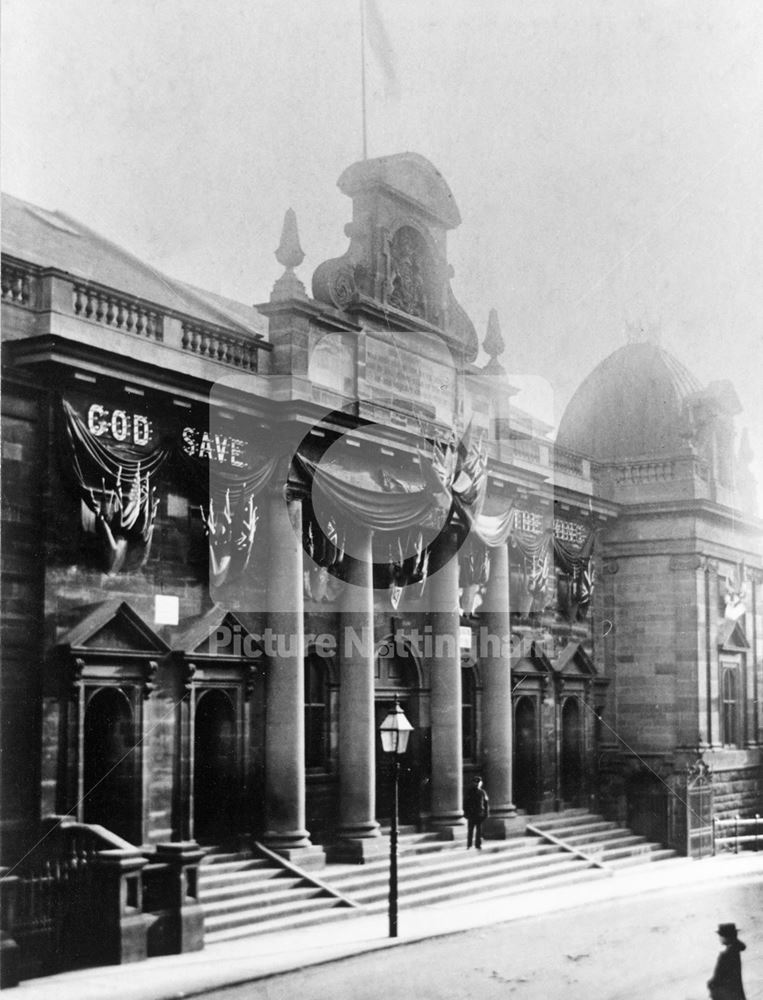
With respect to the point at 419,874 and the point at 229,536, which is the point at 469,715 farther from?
the point at 229,536

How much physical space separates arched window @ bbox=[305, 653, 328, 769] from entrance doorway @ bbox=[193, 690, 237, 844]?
231 cm

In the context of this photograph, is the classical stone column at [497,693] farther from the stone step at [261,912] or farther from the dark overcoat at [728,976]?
the dark overcoat at [728,976]

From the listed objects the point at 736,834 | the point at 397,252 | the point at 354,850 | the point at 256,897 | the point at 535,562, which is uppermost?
the point at 397,252

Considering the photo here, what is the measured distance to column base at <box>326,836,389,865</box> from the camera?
23.0 m

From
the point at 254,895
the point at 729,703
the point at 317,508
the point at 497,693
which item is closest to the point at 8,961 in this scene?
the point at 254,895

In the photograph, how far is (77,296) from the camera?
19500 millimetres

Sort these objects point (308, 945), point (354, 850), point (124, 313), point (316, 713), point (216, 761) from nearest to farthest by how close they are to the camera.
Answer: point (308, 945)
point (124, 313)
point (216, 761)
point (354, 850)
point (316, 713)

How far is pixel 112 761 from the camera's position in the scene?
1956 cm

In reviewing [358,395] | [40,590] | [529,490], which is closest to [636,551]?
[529,490]

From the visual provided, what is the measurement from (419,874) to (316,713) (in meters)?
3.26

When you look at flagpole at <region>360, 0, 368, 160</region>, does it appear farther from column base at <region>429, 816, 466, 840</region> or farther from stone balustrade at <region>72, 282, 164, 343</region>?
column base at <region>429, 816, 466, 840</region>

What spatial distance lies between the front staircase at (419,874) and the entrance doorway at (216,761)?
2.27ft

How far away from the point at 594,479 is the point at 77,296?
1879cm

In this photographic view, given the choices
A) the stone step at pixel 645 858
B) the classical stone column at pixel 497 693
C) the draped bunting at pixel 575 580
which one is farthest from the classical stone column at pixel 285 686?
the draped bunting at pixel 575 580
